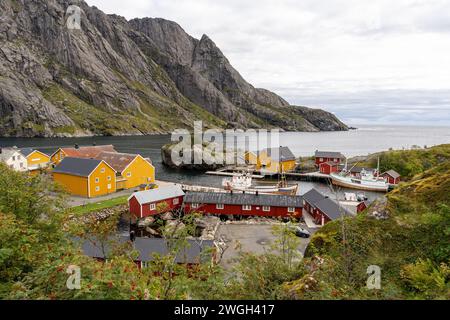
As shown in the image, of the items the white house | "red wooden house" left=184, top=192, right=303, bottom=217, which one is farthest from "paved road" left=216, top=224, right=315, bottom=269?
the white house

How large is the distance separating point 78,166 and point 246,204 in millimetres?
26304

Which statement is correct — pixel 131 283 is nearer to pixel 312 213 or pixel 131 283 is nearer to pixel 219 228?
pixel 219 228

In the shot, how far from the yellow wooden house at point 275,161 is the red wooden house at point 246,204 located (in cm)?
3869

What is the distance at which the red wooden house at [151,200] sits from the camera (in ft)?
→ 134

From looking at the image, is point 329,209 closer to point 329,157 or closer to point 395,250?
point 395,250

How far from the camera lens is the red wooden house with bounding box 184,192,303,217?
4253cm

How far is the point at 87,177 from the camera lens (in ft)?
152

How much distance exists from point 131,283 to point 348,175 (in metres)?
72.1

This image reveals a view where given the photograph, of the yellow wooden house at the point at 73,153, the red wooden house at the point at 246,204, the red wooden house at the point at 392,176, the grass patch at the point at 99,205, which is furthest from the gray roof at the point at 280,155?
the grass patch at the point at 99,205

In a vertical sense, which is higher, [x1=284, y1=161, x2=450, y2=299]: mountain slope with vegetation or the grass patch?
[x1=284, y1=161, x2=450, y2=299]: mountain slope with vegetation

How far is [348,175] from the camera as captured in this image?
7338 cm

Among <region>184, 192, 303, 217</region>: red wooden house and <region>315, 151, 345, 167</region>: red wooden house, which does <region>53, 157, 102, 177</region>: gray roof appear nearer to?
<region>184, 192, 303, 217</region>: red wooden house

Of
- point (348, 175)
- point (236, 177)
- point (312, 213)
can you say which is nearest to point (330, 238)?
point (312, 213)

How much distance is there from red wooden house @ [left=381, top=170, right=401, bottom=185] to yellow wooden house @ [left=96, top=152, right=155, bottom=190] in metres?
48.5
